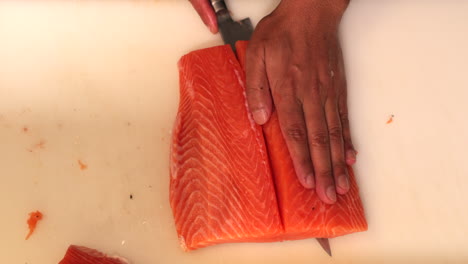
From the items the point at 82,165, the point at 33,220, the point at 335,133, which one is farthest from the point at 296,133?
the point at 33,220

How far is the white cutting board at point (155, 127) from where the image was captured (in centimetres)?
204

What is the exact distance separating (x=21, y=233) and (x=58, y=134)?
1.91 ft

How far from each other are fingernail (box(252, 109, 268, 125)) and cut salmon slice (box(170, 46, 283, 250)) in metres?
0.03

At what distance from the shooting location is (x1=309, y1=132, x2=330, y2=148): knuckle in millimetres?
1978

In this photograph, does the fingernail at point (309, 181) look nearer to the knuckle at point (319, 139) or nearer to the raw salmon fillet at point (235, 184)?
the raw salmon fillet at point (235, 184)

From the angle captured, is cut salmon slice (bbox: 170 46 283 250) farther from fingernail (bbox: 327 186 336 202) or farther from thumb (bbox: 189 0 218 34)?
thumb (bbox: 189 0 218 34)

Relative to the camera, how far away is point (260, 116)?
6.68 feet

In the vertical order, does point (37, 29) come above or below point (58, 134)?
above

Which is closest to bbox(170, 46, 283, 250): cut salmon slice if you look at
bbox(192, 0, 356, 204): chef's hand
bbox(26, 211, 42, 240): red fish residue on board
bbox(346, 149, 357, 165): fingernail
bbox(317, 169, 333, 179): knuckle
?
bbox(192, 0, 356, 204): chef's hand

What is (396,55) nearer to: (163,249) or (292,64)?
(292,64)

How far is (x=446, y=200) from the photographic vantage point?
7.11ft

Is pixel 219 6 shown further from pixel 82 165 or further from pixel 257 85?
pixel 82 165

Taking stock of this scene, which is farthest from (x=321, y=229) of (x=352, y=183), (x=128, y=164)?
(x=128, y=164)

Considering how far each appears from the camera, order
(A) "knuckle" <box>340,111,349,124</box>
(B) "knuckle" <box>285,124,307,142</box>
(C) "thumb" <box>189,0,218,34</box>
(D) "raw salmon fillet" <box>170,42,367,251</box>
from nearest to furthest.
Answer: (D) "raw salmon fillet" <box>170,42,367,251</box> → (B) "knuckle" <box>285,124,307,142</box> → (A) "knuckle" <box>340,111,349,124</box> → (C) "thumb" <box>189,0,218,34</box>
